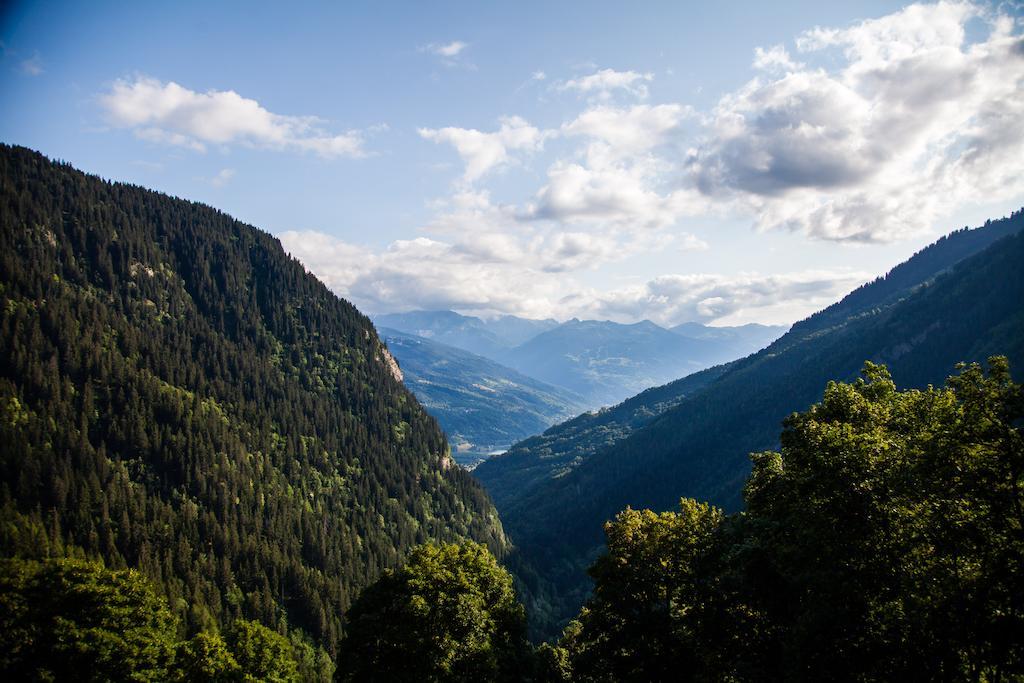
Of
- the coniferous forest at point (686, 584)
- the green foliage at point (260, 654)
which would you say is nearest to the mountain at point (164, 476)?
the coniferous forest at point (686, 584)

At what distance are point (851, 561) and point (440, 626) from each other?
2957cm

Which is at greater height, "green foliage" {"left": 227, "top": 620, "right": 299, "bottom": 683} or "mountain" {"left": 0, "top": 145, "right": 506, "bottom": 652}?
"mountain" {"left": 0, "top": 145, "right": 506, "bottom": 652}

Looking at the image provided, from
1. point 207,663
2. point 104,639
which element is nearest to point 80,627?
point 104,639

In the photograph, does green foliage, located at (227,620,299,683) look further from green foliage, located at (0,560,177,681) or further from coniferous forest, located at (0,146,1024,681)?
green foliage, located at (0,560,177,681)

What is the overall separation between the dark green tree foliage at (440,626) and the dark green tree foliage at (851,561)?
757 centimetres

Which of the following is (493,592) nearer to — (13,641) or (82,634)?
(82,634)

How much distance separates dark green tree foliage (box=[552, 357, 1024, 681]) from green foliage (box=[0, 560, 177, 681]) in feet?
142

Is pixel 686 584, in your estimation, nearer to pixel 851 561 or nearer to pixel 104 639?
pixel 851 561

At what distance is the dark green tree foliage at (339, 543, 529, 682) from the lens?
131 feet

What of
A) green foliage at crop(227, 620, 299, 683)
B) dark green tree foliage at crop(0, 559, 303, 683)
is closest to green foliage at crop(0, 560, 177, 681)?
dark green tree foliage at crop(0, 559, 303, 683)

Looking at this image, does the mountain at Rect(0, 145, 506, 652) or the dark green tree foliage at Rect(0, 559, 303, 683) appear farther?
the mountain at Rect(0, 145, 506, 652)

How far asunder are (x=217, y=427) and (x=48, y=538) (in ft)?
192

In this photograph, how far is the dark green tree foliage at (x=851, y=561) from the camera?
20719mm

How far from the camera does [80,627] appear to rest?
50.6 m
